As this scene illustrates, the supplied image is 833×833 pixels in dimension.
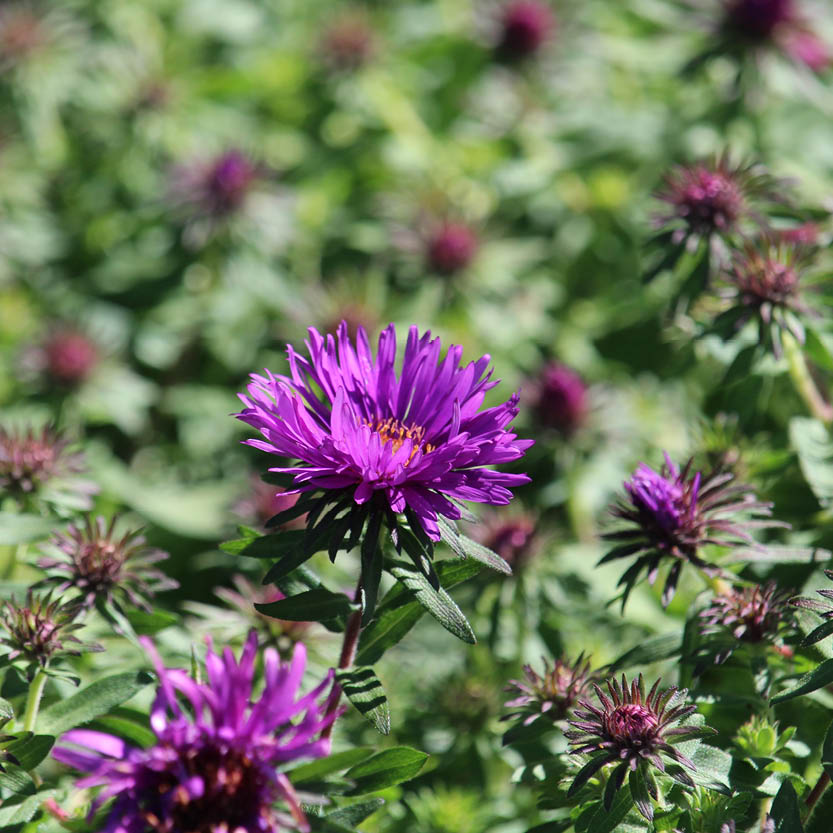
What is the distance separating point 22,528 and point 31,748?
32 cm

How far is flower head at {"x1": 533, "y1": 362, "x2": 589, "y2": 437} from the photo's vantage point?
6.07 ft

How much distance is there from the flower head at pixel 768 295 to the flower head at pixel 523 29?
4.32 ft

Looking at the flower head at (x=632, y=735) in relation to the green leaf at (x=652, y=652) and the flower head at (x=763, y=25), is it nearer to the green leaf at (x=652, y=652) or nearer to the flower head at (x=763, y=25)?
the green leaf at (x=652, y=652)

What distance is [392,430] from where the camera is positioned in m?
1.09

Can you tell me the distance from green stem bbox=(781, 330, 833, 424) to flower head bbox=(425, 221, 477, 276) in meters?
0.81

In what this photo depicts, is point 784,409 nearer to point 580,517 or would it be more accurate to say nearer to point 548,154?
point 580,517

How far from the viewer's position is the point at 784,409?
185 cm

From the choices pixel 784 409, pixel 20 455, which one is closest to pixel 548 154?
pixel 784 409

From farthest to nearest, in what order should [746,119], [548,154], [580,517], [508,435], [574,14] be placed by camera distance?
1. [574,14]
2. [548,154]
3. [746,119]
4. [580,517]
5. [508,435]

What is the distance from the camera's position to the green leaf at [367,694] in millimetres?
1013

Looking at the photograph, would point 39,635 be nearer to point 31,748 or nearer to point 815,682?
point 31,748

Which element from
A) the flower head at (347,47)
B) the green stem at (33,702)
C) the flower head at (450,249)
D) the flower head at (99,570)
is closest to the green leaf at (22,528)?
the flower head at (99,570)

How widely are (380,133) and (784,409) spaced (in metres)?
1.26

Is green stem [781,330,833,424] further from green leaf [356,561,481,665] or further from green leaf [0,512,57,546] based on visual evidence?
green leaf [0,512,57,546]
